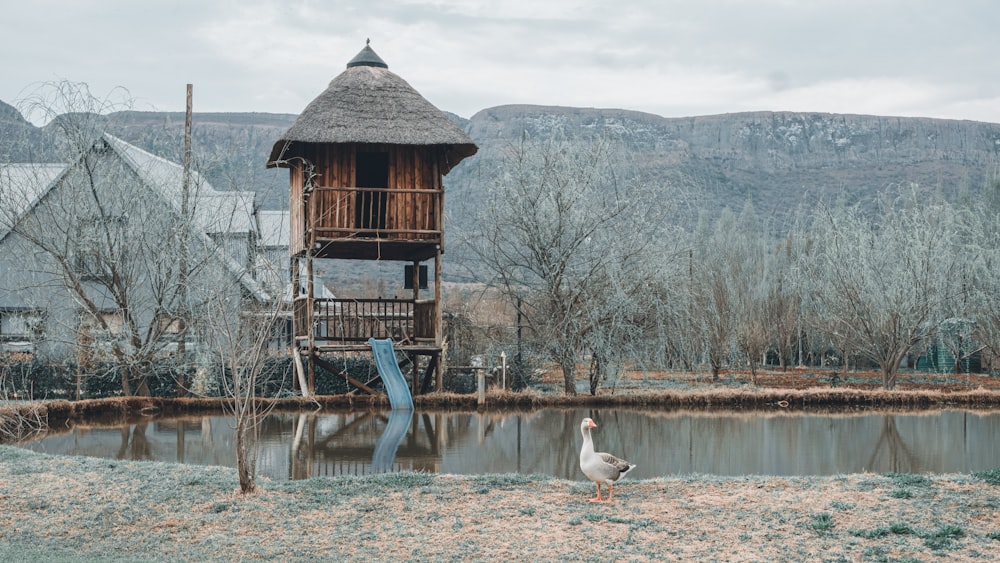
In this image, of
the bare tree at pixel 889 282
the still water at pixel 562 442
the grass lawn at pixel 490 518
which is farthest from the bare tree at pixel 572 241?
the grass lawn at pixel 490 518

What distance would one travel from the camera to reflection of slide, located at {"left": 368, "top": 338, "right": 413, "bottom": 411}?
885 inches

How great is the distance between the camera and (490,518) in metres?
9.96

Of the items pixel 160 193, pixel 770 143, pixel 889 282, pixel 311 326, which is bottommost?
pixel 311 326

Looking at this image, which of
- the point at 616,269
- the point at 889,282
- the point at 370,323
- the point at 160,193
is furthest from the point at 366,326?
the point at 889,282

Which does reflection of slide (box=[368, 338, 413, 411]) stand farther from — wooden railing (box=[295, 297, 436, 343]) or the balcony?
wooden railing (box=[295, 297, 436, 343])

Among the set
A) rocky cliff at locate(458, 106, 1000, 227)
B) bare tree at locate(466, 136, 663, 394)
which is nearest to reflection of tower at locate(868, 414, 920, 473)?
bare tree at locate(466, 136, 663, 394)

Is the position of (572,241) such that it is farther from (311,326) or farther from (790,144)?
(790,144)

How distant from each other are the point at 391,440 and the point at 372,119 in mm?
9149

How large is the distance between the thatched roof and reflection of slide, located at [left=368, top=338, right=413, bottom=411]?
4.78m

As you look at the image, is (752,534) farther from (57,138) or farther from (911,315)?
(911,315)

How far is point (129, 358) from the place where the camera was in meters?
22.3

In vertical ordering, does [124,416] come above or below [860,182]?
below

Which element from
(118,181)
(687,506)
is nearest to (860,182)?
(118,181)

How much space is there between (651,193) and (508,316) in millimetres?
13256
